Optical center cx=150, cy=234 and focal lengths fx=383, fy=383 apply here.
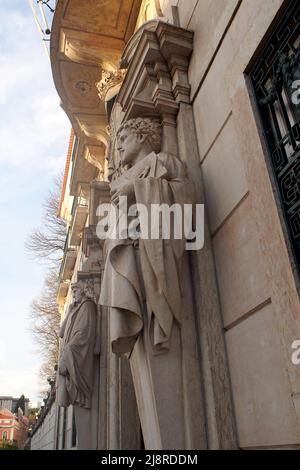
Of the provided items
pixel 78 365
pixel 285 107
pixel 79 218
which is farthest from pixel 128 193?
pixel 79 218

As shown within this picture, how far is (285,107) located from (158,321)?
51.5 inches

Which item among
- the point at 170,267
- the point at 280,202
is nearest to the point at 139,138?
the point at 170,267

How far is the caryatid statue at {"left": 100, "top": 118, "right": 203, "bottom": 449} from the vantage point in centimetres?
210

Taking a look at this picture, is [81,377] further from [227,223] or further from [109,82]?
[109,82]

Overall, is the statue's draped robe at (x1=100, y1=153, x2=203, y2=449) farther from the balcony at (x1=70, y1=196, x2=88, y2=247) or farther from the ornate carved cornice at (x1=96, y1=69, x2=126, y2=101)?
the balcony at (x1=70, y1=196, x2=88, y2=247)

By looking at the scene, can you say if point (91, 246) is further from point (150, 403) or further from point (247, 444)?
point (247, 444)

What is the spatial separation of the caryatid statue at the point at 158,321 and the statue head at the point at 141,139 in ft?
2.24

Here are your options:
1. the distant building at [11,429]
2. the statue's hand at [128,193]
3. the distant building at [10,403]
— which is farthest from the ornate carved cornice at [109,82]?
the distant building at [10,403]

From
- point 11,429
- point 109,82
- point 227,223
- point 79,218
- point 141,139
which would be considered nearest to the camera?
point 227,223

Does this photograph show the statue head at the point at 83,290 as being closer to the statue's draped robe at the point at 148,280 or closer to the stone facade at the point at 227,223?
the stone facade at the point at 227,223

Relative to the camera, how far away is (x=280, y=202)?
179 centimetres

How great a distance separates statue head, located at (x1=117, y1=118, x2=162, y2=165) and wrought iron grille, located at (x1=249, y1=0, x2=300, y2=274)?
1.20 m

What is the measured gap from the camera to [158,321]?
7.08ft

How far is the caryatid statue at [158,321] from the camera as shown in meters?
2.10
